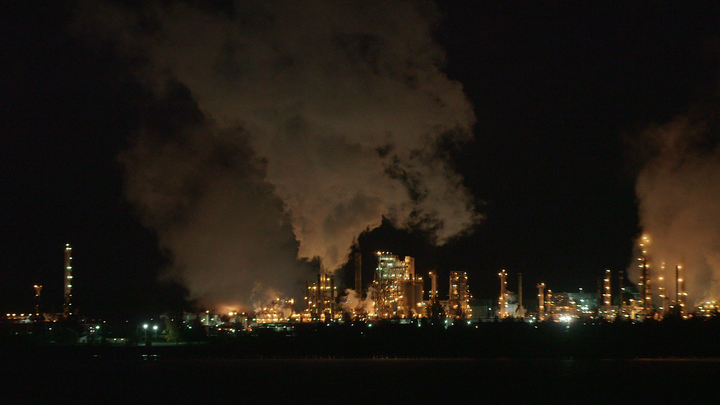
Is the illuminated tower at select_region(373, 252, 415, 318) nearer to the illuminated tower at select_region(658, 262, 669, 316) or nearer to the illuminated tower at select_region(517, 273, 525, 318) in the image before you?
the illuminated tower at select_region(517, 273, 525, 318)

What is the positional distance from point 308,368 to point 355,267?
23.7 m

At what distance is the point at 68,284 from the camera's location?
74.7 meters

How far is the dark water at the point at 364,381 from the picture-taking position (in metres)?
28.9

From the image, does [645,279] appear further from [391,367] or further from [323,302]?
[391,367]

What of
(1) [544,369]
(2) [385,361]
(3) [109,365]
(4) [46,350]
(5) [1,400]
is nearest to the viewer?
(5) [1,400]

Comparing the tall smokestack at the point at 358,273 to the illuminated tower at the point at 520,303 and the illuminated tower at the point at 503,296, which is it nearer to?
the illuminated tower at the point at 503,296

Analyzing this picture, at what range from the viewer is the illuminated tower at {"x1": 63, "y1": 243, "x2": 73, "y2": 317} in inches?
2810

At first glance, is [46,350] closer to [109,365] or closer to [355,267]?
[109,365]

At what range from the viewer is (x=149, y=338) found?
57.2 m

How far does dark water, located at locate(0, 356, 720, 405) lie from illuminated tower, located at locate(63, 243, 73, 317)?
87.0 feet

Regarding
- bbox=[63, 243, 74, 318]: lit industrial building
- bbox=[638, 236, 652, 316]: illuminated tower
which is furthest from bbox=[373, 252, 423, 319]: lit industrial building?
bbox=[63, 243, 74, 318]: lit industrial building

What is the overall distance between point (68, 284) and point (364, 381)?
51215mm

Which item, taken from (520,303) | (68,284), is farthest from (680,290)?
(68,284)

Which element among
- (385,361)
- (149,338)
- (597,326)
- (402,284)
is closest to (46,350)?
(149,338)
